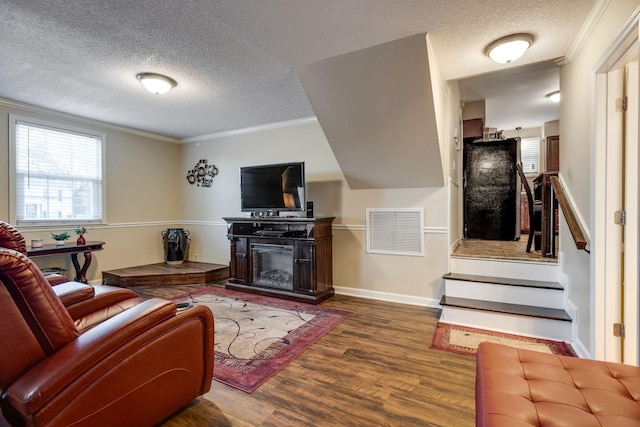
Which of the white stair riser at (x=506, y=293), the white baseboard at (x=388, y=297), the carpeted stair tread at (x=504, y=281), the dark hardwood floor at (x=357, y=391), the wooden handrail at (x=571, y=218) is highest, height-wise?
the wooden handrail at (x=571, y=218)

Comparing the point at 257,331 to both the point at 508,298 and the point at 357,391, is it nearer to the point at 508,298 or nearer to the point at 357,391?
the point at 357,391

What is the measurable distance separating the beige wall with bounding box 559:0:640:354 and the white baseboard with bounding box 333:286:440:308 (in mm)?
1330

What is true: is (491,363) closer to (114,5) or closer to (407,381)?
(407,381)

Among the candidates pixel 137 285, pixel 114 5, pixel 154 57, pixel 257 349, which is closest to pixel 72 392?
pixel 257 349

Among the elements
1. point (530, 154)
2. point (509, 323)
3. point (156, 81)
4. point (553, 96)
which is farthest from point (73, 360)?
point (530, 154)

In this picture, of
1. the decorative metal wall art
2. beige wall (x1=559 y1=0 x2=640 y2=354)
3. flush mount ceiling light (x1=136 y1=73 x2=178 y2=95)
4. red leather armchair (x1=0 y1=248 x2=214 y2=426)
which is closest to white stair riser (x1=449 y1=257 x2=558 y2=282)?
beige wall (x1=559 y1=0 x2=640 y2=354)

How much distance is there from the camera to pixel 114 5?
1.98 metres

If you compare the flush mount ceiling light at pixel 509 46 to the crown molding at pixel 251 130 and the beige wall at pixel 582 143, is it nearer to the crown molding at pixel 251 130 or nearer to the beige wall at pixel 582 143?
the beige wall at pixel 582 143

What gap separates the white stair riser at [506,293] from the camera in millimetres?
2881

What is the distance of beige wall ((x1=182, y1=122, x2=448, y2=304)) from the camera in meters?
3.62

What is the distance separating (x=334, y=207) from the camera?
4.26 meters

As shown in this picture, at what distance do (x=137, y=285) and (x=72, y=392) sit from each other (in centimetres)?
374

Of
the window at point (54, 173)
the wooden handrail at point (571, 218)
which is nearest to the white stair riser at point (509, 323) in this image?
the wooden handrail at point (571, 218)

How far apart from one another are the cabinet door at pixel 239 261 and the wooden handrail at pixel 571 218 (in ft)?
11.7
